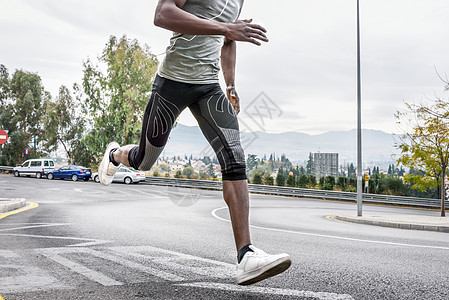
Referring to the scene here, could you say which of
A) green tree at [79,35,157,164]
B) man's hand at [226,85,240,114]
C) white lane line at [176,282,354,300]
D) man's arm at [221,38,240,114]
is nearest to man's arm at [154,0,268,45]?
man's arm at [221,38,240,114]

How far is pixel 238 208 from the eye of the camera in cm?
300

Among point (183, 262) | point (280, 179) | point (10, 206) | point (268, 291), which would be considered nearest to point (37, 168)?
point (280, 179)

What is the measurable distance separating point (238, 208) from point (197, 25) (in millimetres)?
1226

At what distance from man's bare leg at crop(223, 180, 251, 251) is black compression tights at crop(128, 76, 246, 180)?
55 mm

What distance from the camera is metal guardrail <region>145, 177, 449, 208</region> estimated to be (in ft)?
85.3

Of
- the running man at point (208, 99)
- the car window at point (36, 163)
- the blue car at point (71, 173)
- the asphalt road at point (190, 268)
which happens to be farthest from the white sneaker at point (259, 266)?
the car window at point (36, 163)

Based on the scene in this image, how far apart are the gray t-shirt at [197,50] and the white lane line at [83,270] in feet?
4.99

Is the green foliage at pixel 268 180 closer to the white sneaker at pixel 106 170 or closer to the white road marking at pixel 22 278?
the white sneaker at pixel 106 170

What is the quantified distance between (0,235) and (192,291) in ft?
12.7

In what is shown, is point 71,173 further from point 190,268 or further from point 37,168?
point 190,268

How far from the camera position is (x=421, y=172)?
25062mm

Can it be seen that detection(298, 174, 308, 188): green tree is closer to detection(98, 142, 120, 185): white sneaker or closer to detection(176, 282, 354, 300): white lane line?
detection(98, 142, 120, 185): white sneaker

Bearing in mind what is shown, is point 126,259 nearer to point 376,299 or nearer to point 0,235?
point 376,299

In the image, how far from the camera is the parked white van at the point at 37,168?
3788cm
